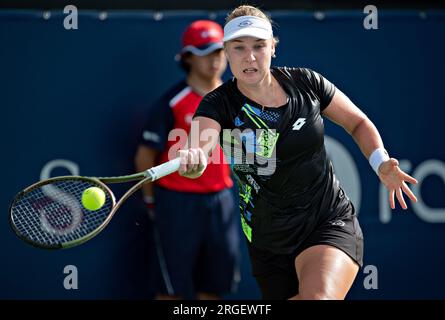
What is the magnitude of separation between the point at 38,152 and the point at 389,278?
2548mm

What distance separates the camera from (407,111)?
5789mm

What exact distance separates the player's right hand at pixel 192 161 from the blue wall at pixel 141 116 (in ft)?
7.17

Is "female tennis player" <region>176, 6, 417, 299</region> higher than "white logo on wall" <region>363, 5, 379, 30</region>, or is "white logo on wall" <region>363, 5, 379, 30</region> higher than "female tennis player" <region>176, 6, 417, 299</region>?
"white logo on wall" <region>363, 5, 379, 30</region>

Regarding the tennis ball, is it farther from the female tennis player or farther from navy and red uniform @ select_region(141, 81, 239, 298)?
navy and red uniform @ select_region(141, 81, 239, 298)

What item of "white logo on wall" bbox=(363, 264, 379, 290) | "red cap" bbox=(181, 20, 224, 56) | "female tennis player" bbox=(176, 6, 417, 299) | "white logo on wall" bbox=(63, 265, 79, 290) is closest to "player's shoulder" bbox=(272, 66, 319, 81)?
"female tennis player" bbox=(176, 6, 417, 299)

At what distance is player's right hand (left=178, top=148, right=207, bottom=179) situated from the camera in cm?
340

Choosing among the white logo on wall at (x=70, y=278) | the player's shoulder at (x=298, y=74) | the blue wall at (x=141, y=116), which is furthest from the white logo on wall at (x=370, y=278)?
the player's shoulder at (x=298, y=74)

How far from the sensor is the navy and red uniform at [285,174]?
12.4 ft

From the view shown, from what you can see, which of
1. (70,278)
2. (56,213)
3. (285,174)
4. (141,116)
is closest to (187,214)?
(141,116)

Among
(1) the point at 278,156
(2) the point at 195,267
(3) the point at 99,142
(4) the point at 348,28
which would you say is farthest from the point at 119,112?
(1) the point at 278,156

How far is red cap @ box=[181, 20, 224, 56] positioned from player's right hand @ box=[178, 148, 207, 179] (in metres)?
2.05

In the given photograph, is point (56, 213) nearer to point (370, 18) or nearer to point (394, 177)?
point (394, 177)

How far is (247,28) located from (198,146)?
605 millimetres
